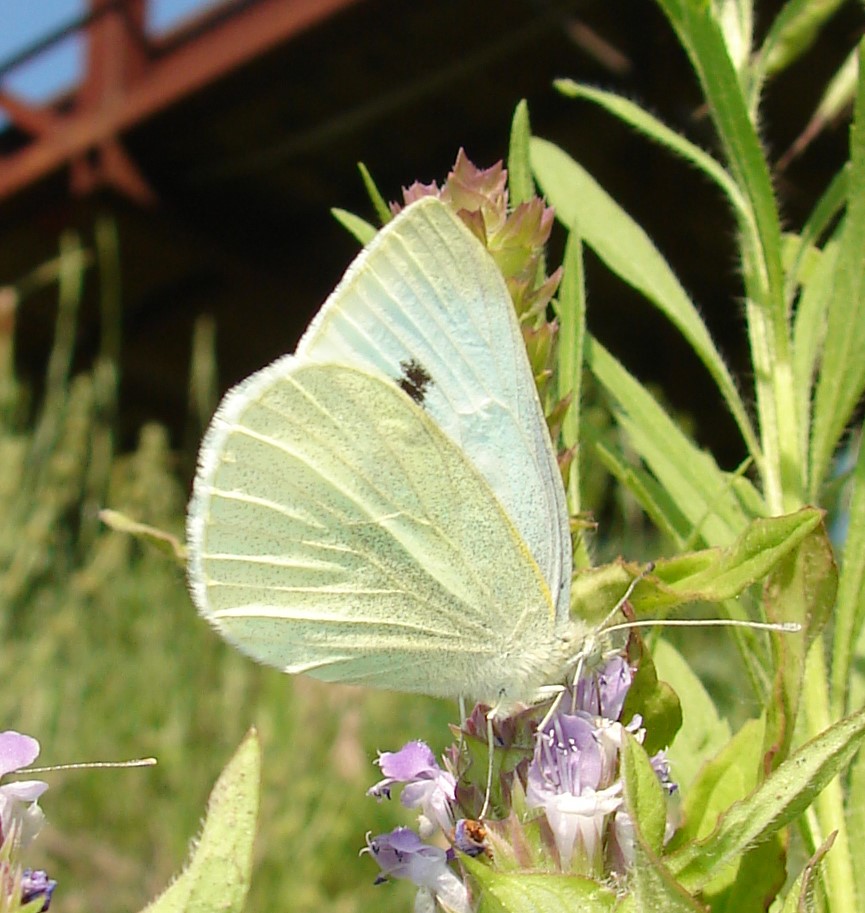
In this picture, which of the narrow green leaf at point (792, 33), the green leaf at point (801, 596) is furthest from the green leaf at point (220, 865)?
the narrow green leaf at point (792, 33)

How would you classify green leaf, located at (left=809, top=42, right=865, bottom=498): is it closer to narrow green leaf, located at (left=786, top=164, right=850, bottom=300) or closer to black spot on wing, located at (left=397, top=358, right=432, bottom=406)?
narrow green leaf, located at (left=786, top=164, right=850, bottom=300)

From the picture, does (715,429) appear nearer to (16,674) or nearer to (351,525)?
(16,674)

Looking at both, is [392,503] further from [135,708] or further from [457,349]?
[135,708]

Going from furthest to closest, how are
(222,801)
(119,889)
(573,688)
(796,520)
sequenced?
(119,889) < (573,688) < (796,520) < (222,801)

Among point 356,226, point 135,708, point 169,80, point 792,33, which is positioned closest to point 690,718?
point 356,226

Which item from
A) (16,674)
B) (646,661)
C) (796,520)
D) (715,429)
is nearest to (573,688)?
(646,661)

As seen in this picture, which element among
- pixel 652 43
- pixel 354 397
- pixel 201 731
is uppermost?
pixel 652 43

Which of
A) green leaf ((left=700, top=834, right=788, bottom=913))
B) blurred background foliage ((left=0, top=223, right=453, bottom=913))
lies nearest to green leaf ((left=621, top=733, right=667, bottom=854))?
green leaf ((left=700, top=834, right=788, bottom=913))
